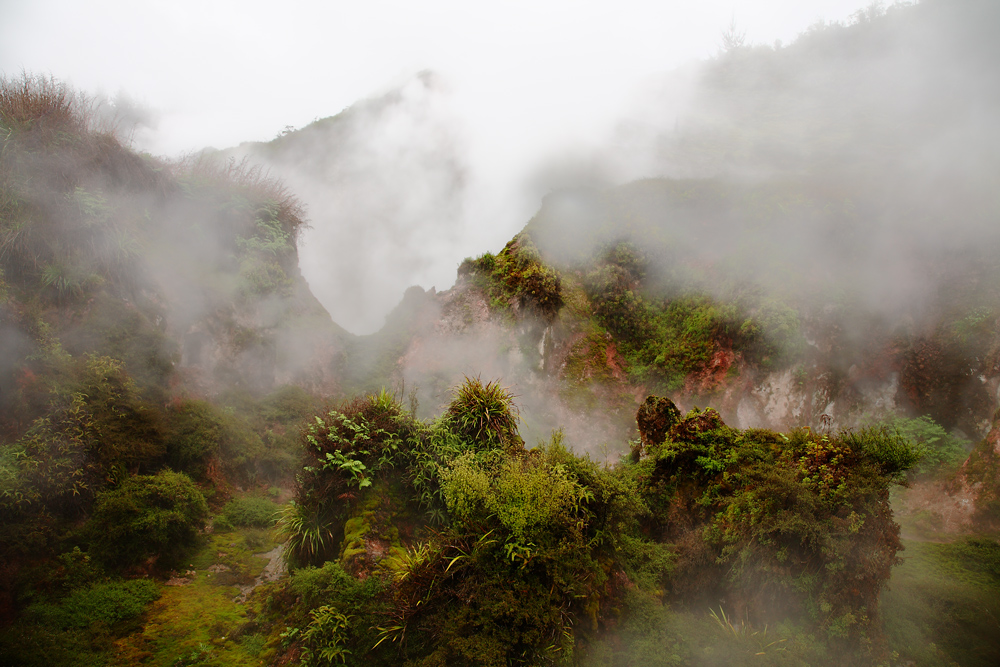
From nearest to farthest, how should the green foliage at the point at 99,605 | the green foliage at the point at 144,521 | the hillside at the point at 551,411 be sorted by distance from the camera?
the hillside at the point at 551,411 → the green foliage at the point at 99,605 → the green foliage at the point at 144,521

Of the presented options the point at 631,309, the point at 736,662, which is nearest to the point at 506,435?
the point at 736,662

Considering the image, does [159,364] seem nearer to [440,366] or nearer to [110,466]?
[110,466]

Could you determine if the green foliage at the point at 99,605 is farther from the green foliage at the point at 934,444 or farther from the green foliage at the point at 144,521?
the green foliage at the point at 934,444

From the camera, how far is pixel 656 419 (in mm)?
8812

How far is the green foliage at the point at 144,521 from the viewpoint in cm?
786

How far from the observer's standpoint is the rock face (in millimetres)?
8680

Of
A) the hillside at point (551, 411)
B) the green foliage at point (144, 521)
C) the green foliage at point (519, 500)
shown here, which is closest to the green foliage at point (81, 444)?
the hillside at point (551, 411)

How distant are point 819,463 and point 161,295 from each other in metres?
17.6

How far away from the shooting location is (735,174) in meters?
20.0

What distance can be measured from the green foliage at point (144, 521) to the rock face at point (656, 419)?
960 centimetres

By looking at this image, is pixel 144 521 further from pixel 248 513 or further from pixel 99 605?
pixel 248 513

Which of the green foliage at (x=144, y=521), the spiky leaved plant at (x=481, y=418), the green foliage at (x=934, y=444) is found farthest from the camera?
the green foliage at (x=934, y=444)

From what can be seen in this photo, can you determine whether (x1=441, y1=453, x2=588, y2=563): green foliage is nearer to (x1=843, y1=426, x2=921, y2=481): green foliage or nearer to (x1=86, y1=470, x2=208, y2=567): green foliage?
(x1=843, y1=426, x2=921, y2=481): green foliage

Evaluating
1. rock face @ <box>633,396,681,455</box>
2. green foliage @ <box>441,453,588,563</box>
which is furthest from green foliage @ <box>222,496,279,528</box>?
rock face @ <box>633,396,681,455</box>
